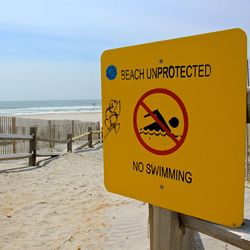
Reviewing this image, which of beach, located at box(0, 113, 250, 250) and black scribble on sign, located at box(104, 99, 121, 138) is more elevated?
black scribble on sign, located at box(104, 99, 121, 138)

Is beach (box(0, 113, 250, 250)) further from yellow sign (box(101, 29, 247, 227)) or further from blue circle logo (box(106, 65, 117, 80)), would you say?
blue circle logo (box(106, 65, 117, 80))

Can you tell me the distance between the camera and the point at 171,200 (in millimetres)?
1564

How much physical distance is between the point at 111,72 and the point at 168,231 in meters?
0.75

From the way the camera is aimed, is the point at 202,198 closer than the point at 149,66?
Yes

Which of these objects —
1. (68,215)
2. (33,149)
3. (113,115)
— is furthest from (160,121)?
(33,149)

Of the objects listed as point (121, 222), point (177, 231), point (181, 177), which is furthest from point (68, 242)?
point (181, 177)

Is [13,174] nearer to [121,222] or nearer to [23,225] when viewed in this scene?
[23,225]

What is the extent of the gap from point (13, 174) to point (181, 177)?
7877mm

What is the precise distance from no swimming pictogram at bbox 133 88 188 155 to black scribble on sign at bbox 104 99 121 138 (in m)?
0.11

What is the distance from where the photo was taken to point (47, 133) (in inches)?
730

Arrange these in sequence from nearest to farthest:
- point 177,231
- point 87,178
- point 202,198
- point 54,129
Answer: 1. point 202,198
2. point 177,231
3. point 87,178
4. point 54,129

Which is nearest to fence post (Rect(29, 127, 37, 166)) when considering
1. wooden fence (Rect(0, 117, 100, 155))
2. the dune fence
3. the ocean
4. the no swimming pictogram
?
the dune fence

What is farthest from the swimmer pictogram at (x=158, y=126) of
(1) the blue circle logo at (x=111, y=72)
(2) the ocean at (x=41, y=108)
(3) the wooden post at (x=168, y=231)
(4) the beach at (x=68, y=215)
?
(2) the ocean at (x=41, y=108)

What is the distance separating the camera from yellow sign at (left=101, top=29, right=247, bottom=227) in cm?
131
